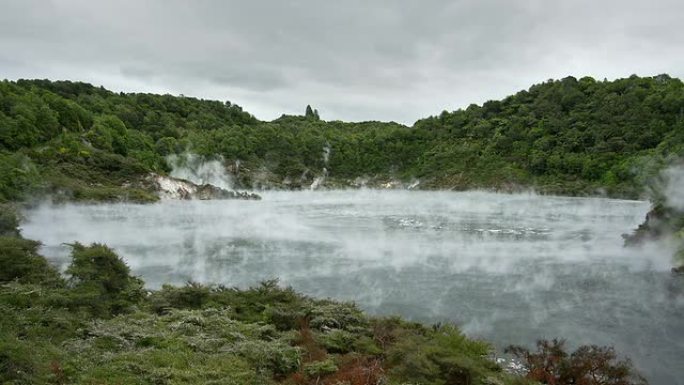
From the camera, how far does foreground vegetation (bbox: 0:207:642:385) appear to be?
29.4ft

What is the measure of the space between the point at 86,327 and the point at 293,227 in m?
25.8

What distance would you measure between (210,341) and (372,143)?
123 meters

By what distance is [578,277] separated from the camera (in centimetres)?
2103

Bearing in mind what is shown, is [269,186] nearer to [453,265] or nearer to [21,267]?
[453,265]

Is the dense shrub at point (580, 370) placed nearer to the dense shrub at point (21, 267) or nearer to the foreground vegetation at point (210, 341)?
the foreground vegetation at point (210, 341)

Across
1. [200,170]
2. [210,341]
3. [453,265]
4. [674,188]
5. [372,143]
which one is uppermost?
[372,143]

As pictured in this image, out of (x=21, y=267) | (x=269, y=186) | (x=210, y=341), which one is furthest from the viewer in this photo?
(x=269, y=186)

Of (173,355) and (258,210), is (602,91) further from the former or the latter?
(173,355)

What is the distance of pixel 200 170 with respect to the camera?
336 feet

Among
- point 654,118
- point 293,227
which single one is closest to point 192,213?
point 293,227

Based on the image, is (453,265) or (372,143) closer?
(453,265)

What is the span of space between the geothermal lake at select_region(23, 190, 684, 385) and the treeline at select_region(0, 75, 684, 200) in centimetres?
1650

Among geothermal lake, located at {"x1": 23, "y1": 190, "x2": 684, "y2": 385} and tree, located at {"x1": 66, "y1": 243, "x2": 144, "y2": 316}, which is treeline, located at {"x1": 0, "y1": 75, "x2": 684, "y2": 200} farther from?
tree, located at {"x1": 66, "y1": 243, "x2": 144, "y2": 316}

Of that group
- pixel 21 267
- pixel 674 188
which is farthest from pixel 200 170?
pixel 21 267
